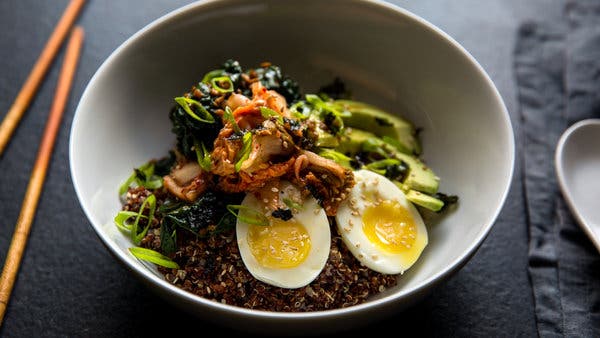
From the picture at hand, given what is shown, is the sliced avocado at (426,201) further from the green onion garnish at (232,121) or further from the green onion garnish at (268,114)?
the green onion garnish at (232,121)

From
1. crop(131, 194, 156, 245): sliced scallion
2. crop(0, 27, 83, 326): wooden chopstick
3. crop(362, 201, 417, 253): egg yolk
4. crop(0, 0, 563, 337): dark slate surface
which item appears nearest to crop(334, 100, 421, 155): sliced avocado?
crop(362, 201, 417, 253): egg yolk

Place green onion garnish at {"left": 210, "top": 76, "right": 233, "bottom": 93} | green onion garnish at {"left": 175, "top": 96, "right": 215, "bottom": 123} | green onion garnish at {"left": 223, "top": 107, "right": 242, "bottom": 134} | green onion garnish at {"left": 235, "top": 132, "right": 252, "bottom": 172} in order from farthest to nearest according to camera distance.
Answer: green onion garnish at {"left": 210, "top": 76, "right": 233, "bottom": 93} < green onion garnish at {"left": 175, "top": 96, "right": 215, "bottom": 123} < green onion garnish at {"left": 223, "top": 107, "right": 242, "bottom": 134} < green onion garnish at {"left": 235, "top": 132, "right": 252, "bottom": 172}

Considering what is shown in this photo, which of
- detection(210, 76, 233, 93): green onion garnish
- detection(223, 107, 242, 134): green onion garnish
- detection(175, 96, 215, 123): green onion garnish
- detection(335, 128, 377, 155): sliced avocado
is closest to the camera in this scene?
detection(223, 107, 242, 134): green onion garnish

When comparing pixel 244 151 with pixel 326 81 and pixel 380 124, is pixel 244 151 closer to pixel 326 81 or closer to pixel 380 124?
pixel 380 124

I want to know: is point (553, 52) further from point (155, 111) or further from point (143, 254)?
point (143, 254)

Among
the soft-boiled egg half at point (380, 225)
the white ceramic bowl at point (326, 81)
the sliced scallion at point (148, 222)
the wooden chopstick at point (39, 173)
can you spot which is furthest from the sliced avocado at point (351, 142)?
the wooden chopstick at point (39, 173)

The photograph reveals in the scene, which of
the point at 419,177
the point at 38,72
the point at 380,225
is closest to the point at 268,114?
the point at 380,225

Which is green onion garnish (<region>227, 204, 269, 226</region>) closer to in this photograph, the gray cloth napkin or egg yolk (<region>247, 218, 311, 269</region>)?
egg yolk (<region>247, 218, 311, 269</region>)
